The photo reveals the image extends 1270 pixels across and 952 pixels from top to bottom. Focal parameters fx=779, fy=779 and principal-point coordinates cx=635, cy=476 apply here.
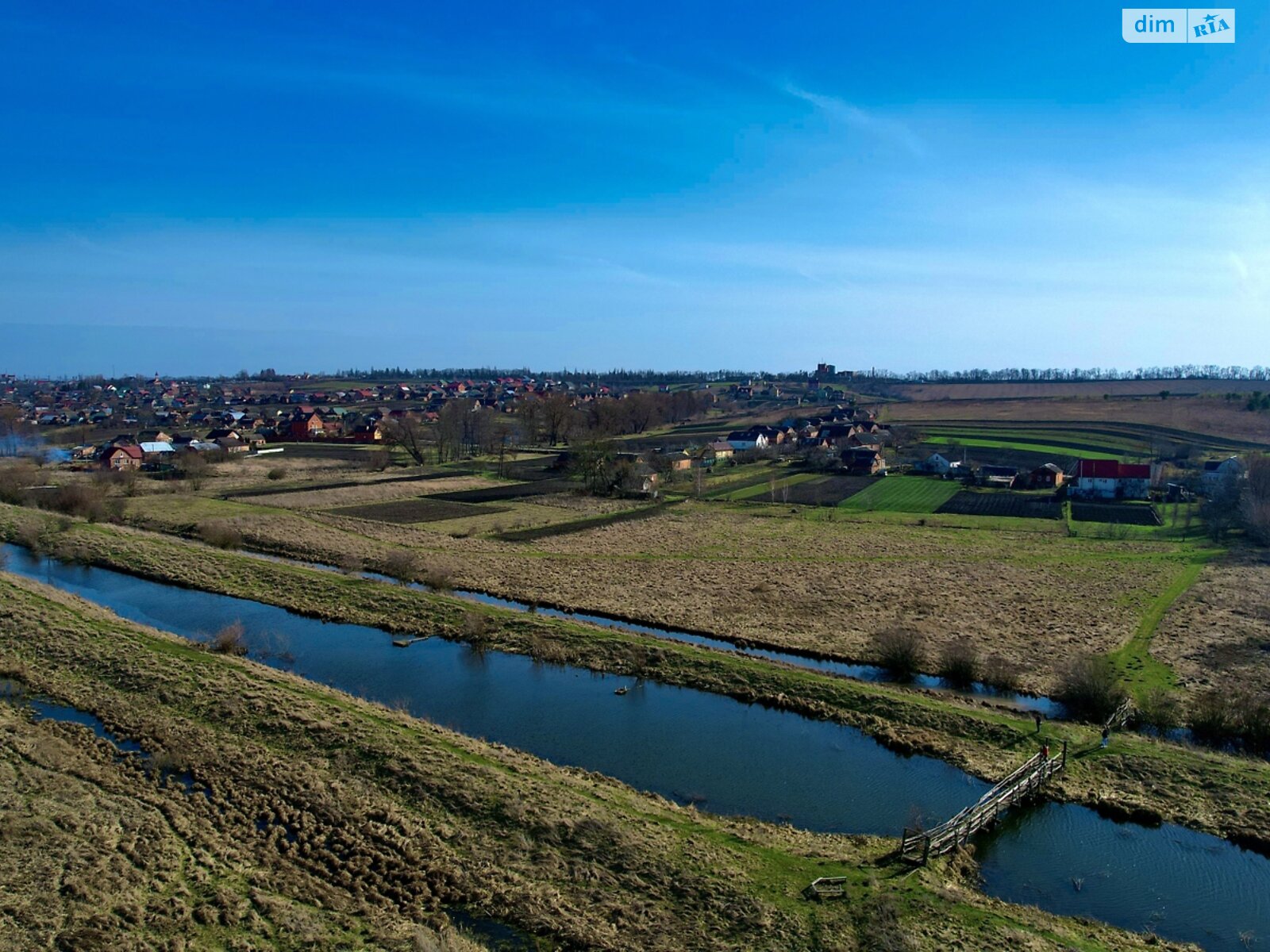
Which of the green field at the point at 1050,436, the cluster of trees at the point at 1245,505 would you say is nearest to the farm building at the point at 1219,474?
the cluster of trees at the point at 1245,505

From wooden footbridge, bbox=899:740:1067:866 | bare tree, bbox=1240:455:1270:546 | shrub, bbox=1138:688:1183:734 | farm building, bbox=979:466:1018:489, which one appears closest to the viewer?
wooden footbridge, bbox=899:740:1067:866

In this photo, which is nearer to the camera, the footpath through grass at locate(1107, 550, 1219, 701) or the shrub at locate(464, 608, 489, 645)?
the footpath through grass at locate(1107, 550, 1219, 701)

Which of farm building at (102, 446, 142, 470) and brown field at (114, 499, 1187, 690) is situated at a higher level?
farm building at (102, 446, 142, 470)

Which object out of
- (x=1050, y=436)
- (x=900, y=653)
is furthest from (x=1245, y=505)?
(x=1050, y=436)

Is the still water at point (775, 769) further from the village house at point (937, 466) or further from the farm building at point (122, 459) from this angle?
the village house at point (937, 466)

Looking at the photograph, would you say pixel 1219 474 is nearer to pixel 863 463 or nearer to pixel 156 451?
pixel 863 463

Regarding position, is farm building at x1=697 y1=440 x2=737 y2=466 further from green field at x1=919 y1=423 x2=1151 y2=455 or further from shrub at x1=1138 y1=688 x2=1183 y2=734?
shrub at x1=1138 y1=688 x2=1183 y2=734

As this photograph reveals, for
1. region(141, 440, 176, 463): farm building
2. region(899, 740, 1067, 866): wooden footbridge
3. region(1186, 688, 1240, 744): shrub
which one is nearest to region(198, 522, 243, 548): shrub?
region(141, 440, 176, 463): farm building
